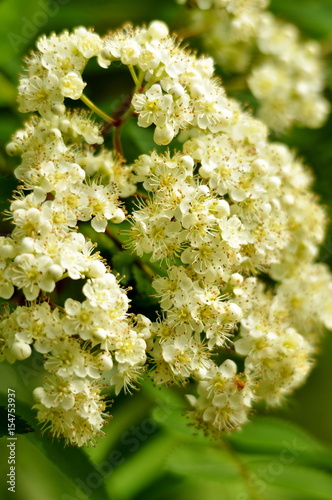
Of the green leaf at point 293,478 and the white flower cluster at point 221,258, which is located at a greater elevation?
the white flower cluster at point 221,258

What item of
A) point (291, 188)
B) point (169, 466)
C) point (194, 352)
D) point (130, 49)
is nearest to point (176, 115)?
point (130, 49)

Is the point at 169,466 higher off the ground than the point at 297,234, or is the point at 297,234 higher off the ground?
the point at 297,234

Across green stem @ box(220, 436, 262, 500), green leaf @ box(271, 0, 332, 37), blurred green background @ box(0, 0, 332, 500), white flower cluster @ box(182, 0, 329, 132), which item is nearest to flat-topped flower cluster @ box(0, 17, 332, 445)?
blurred green background @ box(0, 0, 332, 500)

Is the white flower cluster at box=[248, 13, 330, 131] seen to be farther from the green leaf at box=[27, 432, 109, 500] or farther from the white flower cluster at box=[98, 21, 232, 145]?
the green leaf at box=[27, 432, 109, 500]

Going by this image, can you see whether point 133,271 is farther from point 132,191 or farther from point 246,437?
point 246,437

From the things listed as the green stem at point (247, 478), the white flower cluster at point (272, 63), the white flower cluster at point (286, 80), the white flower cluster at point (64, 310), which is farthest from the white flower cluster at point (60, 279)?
the white flower cluster at point (286, 80)

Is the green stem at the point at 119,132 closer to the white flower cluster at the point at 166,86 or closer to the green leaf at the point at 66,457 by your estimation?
the white flower cluster at the point at 166,86

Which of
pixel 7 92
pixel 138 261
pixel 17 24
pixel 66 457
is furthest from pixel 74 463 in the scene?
pixel 17 24
